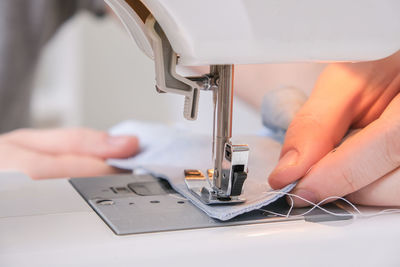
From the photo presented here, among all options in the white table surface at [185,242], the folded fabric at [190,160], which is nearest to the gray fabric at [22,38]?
the folded fabric at [190,160]

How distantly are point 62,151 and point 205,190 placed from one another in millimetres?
392

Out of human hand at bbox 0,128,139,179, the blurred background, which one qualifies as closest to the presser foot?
human hand at bbox 0,128,139,179

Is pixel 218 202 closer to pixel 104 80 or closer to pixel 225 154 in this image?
pixel 225 154

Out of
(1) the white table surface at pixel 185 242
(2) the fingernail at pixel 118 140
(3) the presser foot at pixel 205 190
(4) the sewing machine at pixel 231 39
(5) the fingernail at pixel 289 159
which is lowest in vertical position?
(1) the white table surface at pixel 185 242

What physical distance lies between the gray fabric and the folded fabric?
51 cm

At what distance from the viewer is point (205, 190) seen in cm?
55

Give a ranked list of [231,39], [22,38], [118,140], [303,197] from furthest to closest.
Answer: [22,38]
[118,140]
[303,197]
[231,39]

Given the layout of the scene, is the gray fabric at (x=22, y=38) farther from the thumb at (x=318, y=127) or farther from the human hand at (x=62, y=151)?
the thumb at (x=318, y=127)

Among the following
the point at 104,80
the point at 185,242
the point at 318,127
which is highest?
the point at 104,80

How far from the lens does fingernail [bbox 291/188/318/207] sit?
54 centimetres

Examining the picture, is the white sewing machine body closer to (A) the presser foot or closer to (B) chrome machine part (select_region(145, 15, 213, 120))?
(B) chrome machine part (select_region(145, 15, 213, 120))

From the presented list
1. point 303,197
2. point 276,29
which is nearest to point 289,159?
point 303,197

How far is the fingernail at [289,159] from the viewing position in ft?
1.84

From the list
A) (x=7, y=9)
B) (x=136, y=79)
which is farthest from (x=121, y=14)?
(x=136, y=79)
